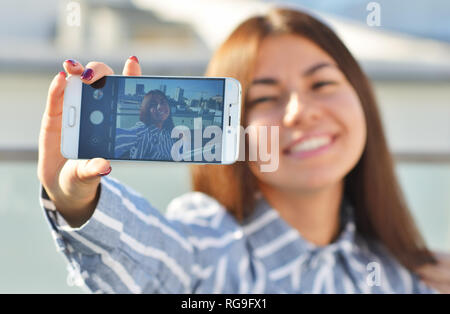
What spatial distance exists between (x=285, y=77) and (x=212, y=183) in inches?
8.3

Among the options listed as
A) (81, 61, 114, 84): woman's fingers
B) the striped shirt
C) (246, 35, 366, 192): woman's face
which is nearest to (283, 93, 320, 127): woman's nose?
(246, 35, 366, 192): woman's face

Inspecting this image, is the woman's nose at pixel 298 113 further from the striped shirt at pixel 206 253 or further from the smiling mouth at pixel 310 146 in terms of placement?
the striped shirt at pixel 206 253

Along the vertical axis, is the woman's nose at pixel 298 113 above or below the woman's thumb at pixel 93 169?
above

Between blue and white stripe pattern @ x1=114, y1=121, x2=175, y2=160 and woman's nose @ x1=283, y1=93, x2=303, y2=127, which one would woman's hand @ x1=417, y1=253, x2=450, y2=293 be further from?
blue and white stripe pattern @ x1=114, y1=121, x2=175, y2=160

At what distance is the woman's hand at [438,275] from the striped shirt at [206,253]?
15 millimetres

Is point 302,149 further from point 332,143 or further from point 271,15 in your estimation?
point 271,15

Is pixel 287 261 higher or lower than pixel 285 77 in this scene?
lower

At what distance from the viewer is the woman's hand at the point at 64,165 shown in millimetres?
467

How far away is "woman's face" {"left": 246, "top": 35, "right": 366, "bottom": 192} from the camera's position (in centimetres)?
66

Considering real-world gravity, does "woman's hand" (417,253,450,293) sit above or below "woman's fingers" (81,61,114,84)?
below

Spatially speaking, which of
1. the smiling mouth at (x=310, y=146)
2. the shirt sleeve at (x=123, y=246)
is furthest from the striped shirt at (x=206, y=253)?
the smiling mouth at (x=310, y=146)
